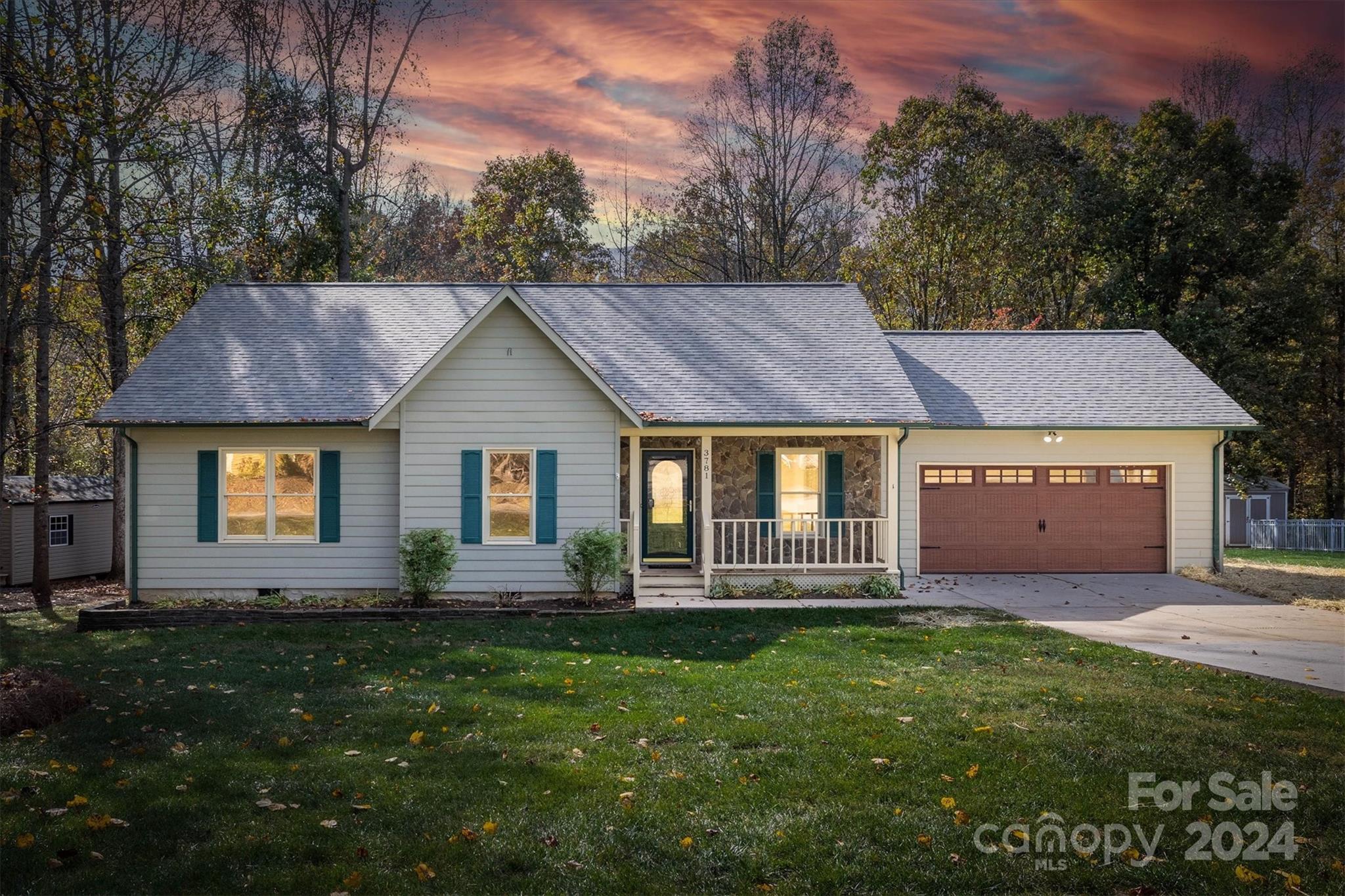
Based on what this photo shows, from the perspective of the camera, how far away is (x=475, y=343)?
527 inches

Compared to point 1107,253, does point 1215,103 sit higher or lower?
higher

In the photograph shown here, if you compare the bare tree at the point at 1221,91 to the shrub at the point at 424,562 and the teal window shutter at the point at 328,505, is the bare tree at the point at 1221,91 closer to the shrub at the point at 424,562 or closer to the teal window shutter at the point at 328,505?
the shrub at the point at 424,562

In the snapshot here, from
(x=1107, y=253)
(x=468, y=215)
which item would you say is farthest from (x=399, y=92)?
(x=1107, y=253)

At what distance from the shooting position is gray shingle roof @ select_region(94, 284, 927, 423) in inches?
551

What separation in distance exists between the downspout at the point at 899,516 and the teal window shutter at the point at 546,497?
18.2ft

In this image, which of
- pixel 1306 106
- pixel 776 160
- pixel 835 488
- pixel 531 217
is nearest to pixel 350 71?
pixel 531 217

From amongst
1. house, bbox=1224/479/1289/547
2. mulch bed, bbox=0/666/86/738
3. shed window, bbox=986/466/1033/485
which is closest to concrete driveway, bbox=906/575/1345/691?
shed window, bbox=986/466/1033/485

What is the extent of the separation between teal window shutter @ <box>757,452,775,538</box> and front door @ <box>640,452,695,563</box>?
4.12ft

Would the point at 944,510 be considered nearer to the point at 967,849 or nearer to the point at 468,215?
the point at 967,849

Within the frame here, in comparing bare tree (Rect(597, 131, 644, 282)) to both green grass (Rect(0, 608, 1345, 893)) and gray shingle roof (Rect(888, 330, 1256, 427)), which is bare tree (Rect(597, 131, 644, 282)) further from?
green grass (Rect(0, 608, 1345, 893))

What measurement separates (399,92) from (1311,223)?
99.0 ft

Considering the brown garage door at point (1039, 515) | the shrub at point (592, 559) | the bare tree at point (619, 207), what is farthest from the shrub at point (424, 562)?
the bare tree at point (619, 207)

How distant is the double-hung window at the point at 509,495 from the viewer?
13.6 metres

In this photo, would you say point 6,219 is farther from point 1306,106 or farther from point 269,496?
point 1306,106
